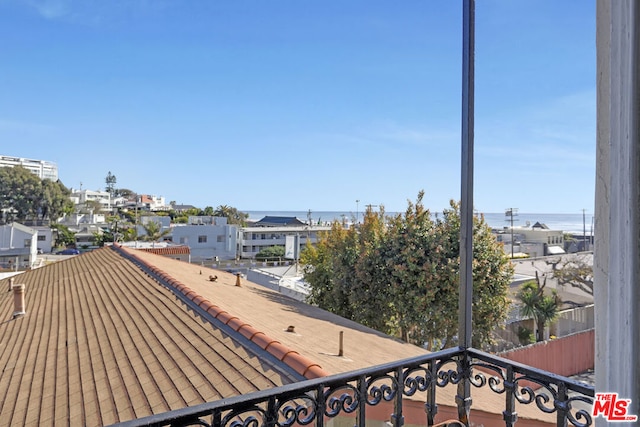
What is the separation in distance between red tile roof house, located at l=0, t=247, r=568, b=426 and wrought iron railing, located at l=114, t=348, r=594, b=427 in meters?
0.73

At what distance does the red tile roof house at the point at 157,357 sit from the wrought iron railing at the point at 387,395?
73 cm

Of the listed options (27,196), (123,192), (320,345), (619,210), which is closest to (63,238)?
(27,196)

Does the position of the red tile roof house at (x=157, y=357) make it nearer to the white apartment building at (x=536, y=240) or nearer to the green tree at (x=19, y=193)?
the white apartment building at (x=536, y=240)

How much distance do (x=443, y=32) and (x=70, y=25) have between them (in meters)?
6.20

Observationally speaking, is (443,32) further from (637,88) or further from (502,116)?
(637,88)

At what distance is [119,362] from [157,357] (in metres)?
0.35

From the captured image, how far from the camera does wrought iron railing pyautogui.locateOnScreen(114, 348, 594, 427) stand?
108 cm

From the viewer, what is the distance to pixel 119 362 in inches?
120

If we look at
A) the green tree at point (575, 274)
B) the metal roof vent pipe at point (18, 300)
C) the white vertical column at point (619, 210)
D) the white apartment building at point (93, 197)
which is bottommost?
the green tree at point (575, 274)

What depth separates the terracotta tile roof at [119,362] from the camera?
7.63 feet

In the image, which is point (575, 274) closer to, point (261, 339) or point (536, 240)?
point (261, 339)

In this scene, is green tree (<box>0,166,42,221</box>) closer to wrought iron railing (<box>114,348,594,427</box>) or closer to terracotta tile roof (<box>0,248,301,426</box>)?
terracotta tile roof (<box>0,248,301,426</box>)

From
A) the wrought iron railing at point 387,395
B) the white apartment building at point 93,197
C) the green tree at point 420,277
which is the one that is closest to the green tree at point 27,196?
the white apartment building at point 93,197

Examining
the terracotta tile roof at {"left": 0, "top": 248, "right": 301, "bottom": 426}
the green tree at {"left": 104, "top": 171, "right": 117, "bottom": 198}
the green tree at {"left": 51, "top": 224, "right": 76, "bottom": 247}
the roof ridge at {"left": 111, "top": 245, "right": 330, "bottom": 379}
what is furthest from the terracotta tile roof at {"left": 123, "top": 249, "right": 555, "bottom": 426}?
the green tree at {"left": 104, "top": 171, "right": 117, "bottom": 198}
